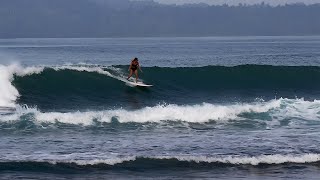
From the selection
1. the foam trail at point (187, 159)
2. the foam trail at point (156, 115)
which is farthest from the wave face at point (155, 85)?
the foam trail at point (187, 159)

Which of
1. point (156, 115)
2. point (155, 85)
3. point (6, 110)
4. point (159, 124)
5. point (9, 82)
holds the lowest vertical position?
point (159, 124)

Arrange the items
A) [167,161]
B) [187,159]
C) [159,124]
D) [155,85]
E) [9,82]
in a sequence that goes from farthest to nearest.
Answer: [155,85] → [9,82] → [159,124] → [187,159] → [167,161]

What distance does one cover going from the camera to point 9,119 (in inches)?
905

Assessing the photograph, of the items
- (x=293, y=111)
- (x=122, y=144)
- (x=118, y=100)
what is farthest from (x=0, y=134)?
(x=293, y=111)

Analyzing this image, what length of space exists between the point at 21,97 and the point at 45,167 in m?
14.5

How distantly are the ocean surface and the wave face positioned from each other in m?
0.06

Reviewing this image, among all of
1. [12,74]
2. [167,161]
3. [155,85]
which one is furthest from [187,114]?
[12,74]

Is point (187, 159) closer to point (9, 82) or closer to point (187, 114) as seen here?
point (187, 114)

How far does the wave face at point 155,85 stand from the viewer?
100.0ft

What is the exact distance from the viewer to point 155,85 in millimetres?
34594

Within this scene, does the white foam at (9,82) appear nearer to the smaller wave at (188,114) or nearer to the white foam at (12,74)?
the white foam at (12,74)

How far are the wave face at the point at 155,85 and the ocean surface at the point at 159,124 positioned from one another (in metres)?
0.06

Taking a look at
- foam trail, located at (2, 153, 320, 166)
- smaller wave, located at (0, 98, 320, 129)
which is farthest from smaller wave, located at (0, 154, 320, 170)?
smaller wave, located at (0, 98, 320, 129)

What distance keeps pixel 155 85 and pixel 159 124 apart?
36.8 ft
